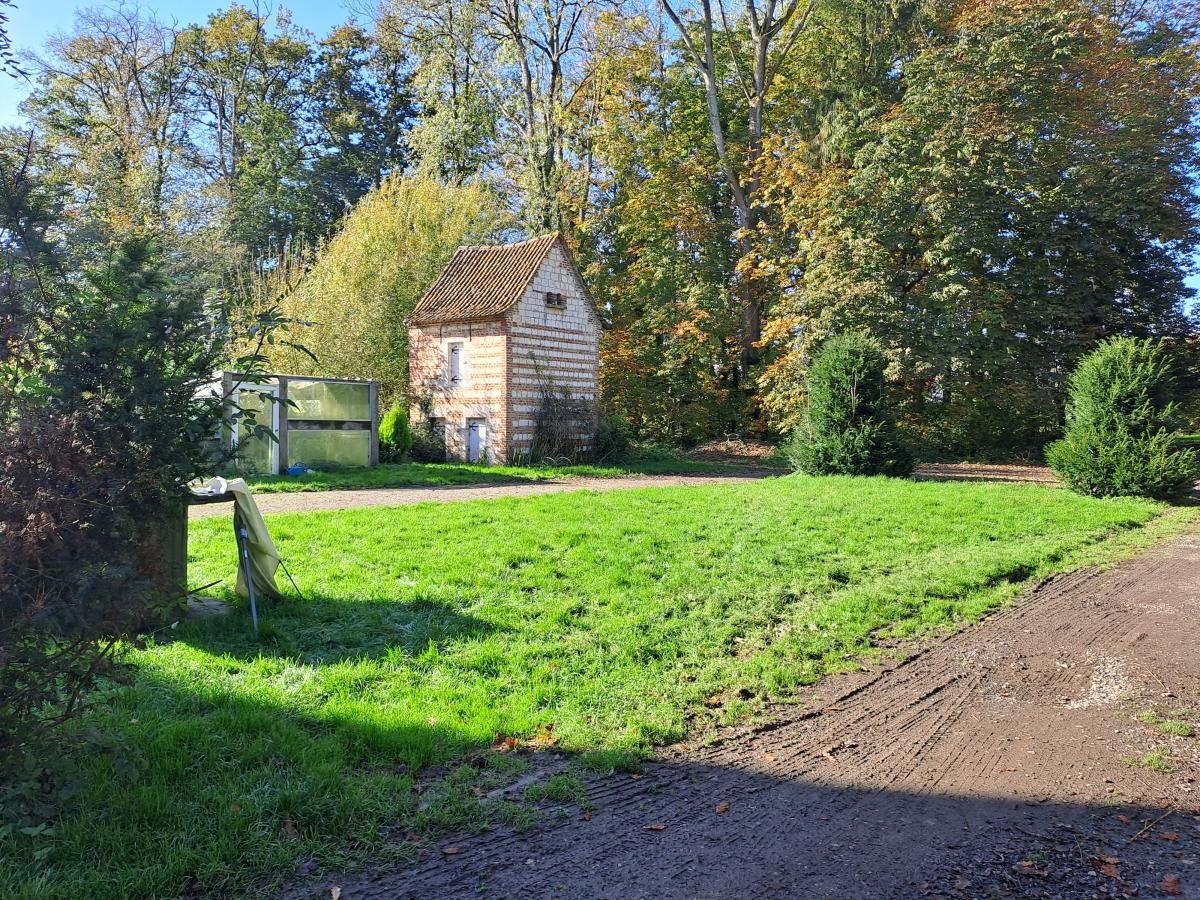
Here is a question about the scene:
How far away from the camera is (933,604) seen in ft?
22.7

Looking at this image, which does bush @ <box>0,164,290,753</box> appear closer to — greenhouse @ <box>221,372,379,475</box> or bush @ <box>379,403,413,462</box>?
greenhouse @ <box>221,372,379,475</box>

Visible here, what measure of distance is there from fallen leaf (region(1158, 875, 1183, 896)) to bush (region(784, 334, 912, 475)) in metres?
13.6

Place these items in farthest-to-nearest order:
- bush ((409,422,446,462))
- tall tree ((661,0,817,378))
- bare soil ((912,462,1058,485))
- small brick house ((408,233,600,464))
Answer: tall tree ((661,0,817,378))
bush ((409,422,446,462))
small brick house ((408,233,600,464))
bare soil ((912,462,1058,485))

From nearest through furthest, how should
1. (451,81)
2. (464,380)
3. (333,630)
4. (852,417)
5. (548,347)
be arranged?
(333,630), (852,417), (464,380), (548,347), (451,81)

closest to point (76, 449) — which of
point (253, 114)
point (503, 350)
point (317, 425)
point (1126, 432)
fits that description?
point (317, 425)

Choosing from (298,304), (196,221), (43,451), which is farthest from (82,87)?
(43,451)

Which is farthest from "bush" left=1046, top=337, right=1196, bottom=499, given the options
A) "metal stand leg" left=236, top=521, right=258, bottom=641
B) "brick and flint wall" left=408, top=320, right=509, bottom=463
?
"metal stand leg" left=236, top=521, right=258, bottom=641

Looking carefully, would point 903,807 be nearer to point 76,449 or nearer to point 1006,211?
point 76,449

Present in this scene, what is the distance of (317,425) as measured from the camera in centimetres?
1741

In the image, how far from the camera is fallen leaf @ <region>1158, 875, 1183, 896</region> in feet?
9.41

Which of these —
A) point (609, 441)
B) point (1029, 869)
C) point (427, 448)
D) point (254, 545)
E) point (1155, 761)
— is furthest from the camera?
point (609, 441)

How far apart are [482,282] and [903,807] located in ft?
65.3

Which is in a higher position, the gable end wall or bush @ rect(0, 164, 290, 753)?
the gable end wall

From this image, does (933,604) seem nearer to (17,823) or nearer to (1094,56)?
(17,823)
